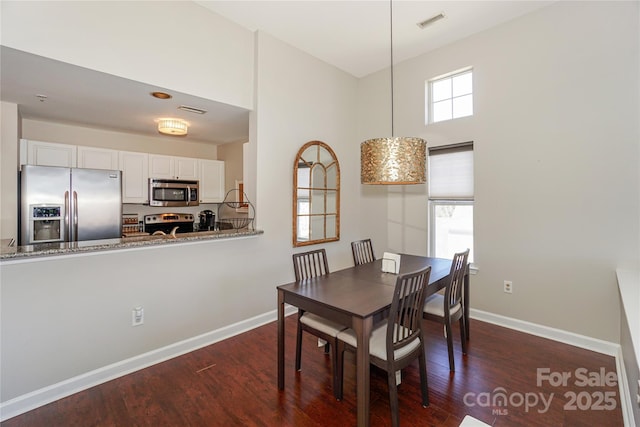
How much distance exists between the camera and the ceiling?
8.46 feet

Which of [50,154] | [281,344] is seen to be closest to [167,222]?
[50,154]

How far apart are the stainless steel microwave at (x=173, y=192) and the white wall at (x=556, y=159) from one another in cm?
396

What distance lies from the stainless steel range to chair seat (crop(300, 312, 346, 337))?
352 centimetres

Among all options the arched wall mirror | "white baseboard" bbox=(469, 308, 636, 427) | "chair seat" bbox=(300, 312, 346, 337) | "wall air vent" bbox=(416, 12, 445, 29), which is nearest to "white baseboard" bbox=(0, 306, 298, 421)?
"chair seat" bbox=(300, 312, 346, 337)

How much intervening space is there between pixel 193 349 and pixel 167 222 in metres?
2.97

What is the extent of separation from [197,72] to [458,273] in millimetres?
3121

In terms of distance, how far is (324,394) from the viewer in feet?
7.01

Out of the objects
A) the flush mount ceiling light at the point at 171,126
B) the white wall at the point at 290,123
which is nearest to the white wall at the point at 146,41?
the white wall at the point at 290,123

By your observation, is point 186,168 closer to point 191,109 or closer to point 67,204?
point 191,109

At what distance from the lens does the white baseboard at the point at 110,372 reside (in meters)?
1.97

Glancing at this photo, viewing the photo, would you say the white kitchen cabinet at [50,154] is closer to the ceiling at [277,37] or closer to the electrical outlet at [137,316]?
the ceiling at [277,37]

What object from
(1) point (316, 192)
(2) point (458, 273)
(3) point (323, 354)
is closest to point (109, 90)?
(1) point (316, 192)

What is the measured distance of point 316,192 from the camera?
405 cm

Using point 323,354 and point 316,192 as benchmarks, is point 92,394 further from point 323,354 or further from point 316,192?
point 316,192
